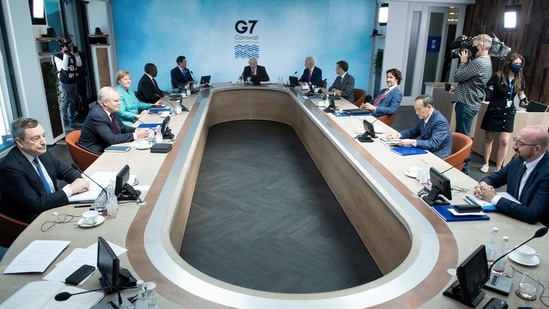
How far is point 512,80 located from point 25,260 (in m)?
5.34

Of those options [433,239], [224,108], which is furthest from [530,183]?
[224,108]

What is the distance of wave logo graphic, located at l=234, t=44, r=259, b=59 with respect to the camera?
31.1 feet

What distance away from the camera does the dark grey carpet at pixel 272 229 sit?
10.1 feet

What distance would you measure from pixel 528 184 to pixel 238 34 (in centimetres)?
780

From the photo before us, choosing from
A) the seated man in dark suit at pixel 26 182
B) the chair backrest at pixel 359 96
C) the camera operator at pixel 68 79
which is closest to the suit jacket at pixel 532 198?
the seated man in dark suit at pixel 26 182

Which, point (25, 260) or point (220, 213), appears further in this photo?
point (220, 213)

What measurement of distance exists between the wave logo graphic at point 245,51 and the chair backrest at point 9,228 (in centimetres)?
755

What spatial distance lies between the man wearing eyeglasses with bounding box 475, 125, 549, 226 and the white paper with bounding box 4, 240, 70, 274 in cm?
260

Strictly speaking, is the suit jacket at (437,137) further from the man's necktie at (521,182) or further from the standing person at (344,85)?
the standing person at (344,85)

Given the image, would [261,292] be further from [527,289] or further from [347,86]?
[347,86]

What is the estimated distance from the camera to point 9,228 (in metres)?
2.53

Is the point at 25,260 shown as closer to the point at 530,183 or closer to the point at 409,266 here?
the point at 409,266

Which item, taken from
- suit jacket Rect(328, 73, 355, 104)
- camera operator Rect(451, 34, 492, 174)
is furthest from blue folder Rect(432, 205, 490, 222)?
suit jacket Rect(328, 73, 355, 104)

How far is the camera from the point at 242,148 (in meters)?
6.26
